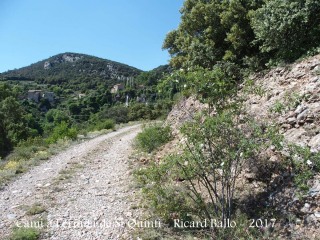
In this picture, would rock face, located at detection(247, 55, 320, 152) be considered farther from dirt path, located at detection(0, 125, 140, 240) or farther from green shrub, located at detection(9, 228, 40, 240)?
green shrub, located at detection(9, 228, 40, 240)

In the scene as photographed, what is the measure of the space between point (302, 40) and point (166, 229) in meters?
5.74

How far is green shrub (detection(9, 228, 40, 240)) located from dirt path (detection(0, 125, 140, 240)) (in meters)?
0.14

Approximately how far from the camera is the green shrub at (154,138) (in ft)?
30.9

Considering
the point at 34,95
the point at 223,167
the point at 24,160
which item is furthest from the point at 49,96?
the point at 223,167

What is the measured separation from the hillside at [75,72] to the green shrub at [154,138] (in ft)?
277

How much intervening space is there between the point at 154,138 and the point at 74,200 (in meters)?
4.21

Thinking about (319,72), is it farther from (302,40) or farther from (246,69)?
(246,69)

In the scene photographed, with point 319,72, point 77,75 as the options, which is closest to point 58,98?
point 77,75

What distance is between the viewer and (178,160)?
13.2ft

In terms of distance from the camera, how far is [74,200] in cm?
587

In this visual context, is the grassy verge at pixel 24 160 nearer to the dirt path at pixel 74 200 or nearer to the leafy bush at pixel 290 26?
the dirt path at pixel 74 200

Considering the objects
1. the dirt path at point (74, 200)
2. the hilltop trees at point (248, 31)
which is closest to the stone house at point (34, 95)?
the hilltop trees at point (248, 31)

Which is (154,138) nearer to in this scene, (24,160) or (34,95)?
(24,160)

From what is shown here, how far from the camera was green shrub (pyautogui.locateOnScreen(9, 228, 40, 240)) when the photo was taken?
421cm
